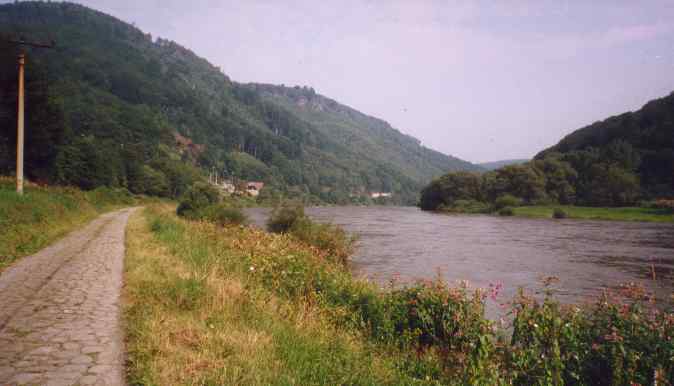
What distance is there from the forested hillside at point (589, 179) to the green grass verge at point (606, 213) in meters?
5.31

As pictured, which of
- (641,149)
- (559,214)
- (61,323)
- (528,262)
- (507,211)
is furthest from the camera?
(641,149)

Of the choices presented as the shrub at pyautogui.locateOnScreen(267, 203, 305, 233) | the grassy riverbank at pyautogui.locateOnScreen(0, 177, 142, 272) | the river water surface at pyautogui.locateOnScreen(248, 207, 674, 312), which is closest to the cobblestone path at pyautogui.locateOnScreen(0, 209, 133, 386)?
the grassy riverbank at pyautogui.locateOnScreen(0, 177, 142, 272)

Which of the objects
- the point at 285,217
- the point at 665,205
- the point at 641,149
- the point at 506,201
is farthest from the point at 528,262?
the point at 641,149

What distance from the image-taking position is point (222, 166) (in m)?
170

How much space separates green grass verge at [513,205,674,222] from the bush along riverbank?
68632 mm

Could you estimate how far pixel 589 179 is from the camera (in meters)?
91.2

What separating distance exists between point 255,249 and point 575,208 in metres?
82.0

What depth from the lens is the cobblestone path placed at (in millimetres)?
4176

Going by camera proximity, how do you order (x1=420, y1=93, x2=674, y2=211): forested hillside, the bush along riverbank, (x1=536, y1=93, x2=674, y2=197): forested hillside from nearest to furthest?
the bush along riverbank → (x1=420, y1=93, x2=674, y2=211): forested hillside → (x1=536, y1=93, x2=674, y2=197): forested hillside

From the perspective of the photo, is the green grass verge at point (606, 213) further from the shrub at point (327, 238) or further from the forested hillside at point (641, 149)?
the shrub at point (327, 238)

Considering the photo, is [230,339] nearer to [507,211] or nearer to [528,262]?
[528,262]

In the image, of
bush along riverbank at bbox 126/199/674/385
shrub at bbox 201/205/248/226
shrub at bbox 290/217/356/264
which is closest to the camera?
bush along riverbank at bbox 126/199/674/385

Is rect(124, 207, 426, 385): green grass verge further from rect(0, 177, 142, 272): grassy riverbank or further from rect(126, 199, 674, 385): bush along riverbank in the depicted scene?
rect(0, 177, 142, 272): grassy riverbank

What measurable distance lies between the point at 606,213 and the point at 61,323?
81.1m
